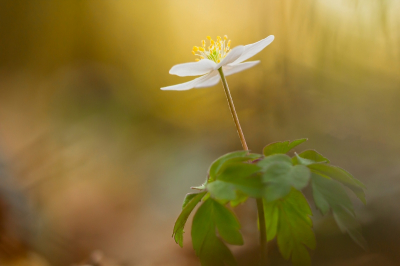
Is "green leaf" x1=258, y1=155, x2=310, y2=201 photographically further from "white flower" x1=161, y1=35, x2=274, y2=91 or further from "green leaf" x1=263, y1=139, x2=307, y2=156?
"white flower" x1=161, y1=35, x2=274, y2=91

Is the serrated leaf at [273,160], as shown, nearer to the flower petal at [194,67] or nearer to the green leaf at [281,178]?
the green leaf at [281,178]

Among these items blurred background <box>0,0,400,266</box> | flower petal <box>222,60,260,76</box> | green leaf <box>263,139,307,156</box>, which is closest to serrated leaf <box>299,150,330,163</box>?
green leaf <box>263,139,307,156</box>

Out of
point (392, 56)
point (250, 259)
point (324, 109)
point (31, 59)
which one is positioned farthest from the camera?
point (31, 59)

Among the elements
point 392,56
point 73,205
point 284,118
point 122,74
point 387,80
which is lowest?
point 73,205

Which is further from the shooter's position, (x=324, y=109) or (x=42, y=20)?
(x=42, y=20)

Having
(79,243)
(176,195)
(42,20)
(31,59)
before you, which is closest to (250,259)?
(176,195)

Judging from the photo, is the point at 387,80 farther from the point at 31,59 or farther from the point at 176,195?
the point at 31,59
